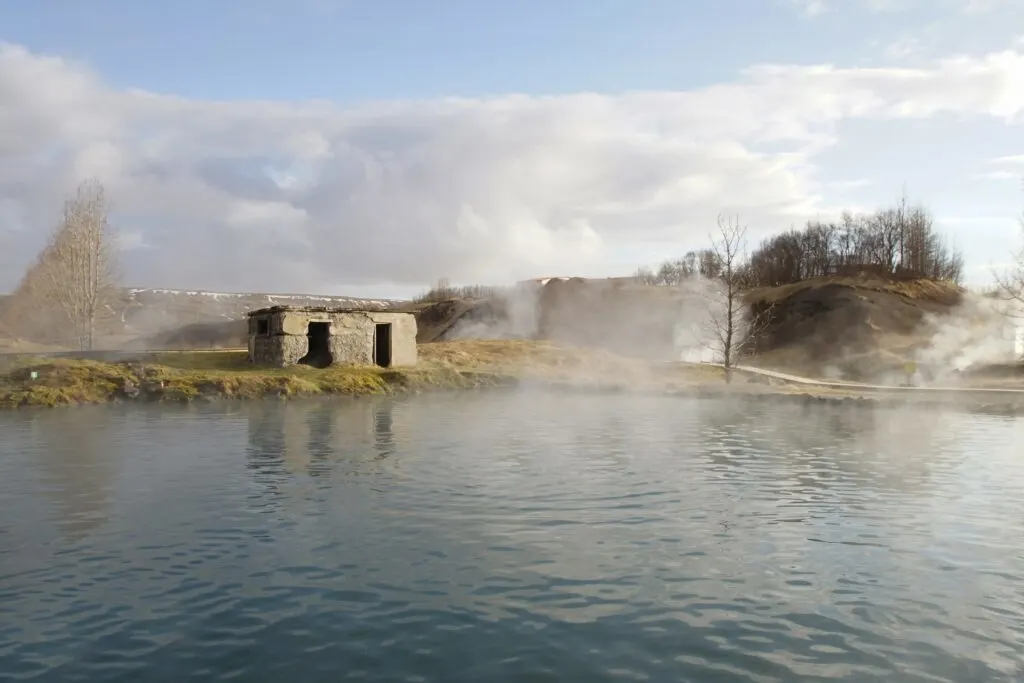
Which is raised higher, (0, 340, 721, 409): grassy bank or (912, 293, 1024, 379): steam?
(912, 293, 1024, 379): steam

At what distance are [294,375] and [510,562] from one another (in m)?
35.6

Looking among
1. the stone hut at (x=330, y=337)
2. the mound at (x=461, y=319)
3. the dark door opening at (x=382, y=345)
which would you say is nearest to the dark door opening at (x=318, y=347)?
the stone hut at (x=330, y=337)

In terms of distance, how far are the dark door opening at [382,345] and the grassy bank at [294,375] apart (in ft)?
7.45

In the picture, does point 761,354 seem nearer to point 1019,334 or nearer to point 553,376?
point 1019,334

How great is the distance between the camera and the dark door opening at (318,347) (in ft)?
165

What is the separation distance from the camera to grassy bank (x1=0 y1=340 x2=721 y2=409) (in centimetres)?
4097

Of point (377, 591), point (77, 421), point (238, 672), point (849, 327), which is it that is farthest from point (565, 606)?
point (849, 327)

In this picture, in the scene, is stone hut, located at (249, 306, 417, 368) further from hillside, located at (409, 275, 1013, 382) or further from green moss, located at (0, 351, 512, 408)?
hillside, located at (409, 275, 1013, 382)

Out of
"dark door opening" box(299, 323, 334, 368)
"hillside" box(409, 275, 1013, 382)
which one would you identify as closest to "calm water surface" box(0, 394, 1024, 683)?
"dark door opening" box(299, 323, 334, 368)

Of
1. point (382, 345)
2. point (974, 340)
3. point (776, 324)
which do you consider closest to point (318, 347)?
point (382, 345)

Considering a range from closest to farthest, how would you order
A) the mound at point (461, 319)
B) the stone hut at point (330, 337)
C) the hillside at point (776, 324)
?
the stone hut at point (330, 337) < the hillside at point (776, 324) < the mound at point (461, 319)

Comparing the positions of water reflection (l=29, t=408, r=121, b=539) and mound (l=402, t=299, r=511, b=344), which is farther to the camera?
mound (l=402, t=299, r=511, b=344)

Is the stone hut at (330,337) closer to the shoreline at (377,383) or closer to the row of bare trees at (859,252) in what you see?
the shoreline at (377,383)

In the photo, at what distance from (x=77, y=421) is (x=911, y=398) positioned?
122ft
